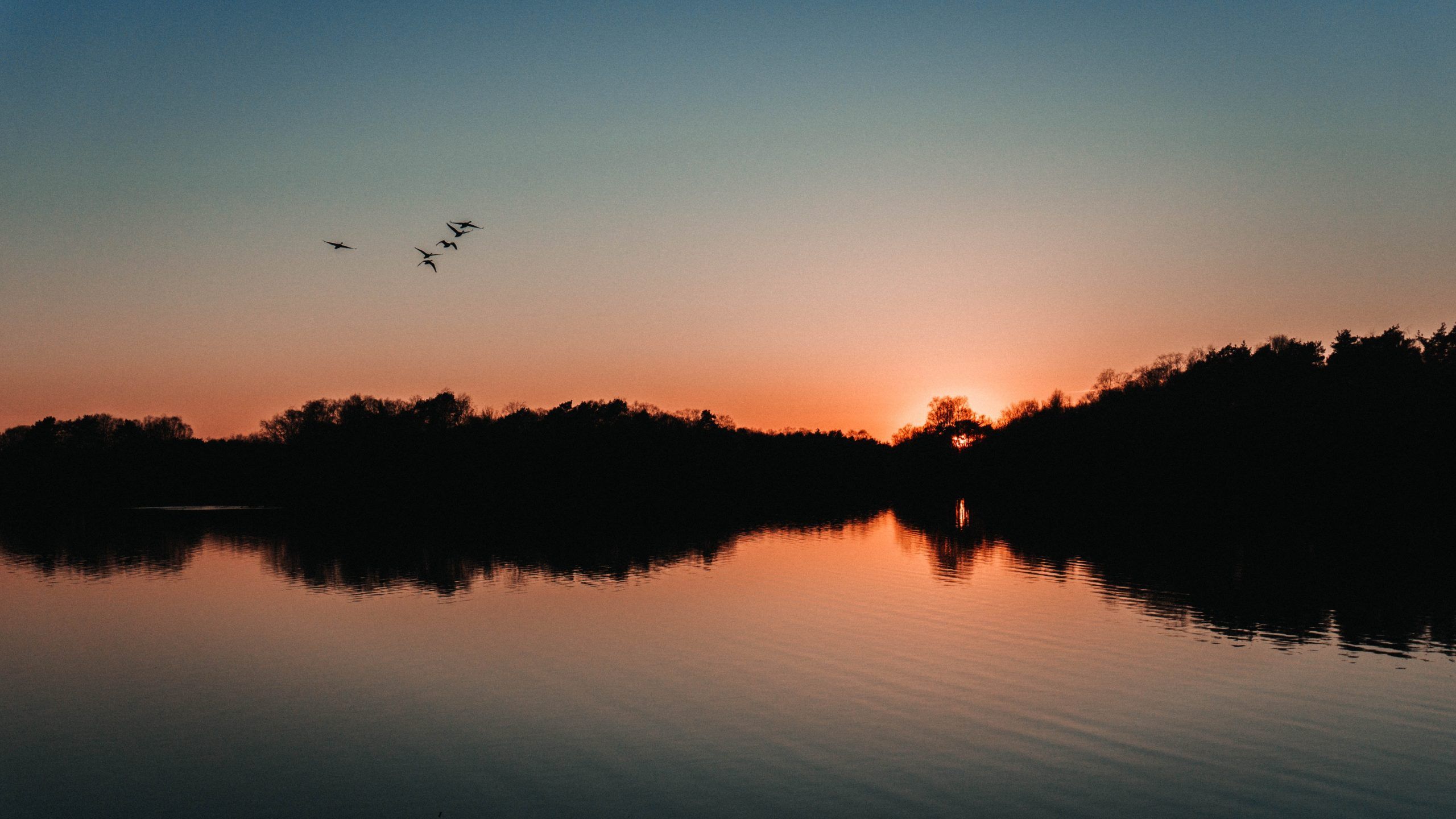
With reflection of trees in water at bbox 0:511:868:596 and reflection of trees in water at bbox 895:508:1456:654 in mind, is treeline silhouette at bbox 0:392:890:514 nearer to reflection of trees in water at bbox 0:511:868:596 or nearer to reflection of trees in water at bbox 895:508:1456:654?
reflection of trees in water at bbox 0:511:868:596

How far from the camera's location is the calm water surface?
54.4ft

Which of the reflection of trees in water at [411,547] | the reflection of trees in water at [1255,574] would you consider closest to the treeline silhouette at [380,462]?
the reflection of trees in water at [411,547]

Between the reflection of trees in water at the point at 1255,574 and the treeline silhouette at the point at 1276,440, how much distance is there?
19869 millimetres

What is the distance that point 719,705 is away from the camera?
22.6 m

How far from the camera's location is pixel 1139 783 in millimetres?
16719

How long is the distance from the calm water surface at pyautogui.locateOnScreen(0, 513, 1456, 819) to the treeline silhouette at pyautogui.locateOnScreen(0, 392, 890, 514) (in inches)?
3572

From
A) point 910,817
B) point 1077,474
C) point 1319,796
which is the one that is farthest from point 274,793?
point 1077,474

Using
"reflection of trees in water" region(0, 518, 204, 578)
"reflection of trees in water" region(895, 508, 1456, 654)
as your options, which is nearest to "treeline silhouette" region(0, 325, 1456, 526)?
"reflection of trees in water" region(895, 508, 1456, 654)

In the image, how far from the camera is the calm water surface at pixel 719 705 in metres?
16.6

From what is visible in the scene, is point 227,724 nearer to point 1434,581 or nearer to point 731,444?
point 1434,581

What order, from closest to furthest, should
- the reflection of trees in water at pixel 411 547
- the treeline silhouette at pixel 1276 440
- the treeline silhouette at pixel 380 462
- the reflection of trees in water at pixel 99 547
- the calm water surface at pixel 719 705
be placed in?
the calm water surface at pixel 719 705 < the reflection of trees in water at pixel 411 547 < the reflection of trees in water at pixel 99 547 < the treeline silhouette at pixel 1276 440 < the treeline silhouette at pixel 380 462

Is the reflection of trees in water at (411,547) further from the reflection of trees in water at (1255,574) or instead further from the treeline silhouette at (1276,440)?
the treeline silhouette at (1276,440)

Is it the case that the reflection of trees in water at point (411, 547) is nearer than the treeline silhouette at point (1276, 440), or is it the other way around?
the reflection of trees in water at point (411, 547)

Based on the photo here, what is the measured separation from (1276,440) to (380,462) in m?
126
